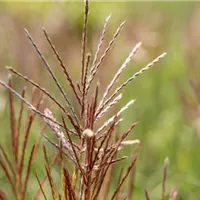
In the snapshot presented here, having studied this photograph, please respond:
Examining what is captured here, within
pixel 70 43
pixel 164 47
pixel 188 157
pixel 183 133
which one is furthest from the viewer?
pixel 164 47

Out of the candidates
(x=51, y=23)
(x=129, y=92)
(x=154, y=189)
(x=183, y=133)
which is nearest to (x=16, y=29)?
(x=51, y=23)

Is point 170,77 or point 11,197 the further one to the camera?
point 170,77

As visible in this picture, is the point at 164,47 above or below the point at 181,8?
below

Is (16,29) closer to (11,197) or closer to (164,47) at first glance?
(164,47)

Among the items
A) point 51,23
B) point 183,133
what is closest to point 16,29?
point 51,23

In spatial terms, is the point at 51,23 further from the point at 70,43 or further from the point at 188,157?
the point at 188,157

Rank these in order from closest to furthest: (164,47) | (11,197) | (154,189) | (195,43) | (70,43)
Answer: (11,197) → (154,189) → (70,43) → (195,43) → (164,47)

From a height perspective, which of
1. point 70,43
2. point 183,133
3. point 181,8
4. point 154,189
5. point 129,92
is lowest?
point 154,189
